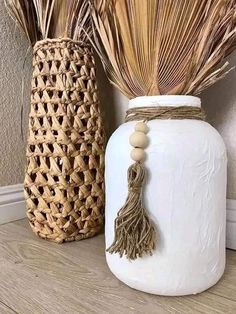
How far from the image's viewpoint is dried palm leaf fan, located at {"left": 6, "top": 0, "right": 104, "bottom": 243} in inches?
25.5

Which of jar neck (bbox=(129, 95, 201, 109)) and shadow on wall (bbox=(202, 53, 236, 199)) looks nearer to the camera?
jar neck (bbox=(129, 95, 201, 109))

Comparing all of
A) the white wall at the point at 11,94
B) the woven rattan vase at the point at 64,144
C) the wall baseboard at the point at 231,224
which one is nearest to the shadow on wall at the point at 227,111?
the wall baseboard at the point at 231,224

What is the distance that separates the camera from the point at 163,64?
500mm

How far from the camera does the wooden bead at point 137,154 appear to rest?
0.44 m

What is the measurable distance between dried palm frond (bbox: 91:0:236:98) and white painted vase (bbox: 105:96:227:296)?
43mm

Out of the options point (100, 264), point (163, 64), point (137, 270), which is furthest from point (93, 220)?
point (163, 64)

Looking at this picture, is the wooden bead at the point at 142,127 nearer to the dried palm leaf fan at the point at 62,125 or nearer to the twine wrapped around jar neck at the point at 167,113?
the twine wrapped around jar neck at the point at 167,113

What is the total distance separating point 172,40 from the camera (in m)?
0.49

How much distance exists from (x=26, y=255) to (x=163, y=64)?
45cm

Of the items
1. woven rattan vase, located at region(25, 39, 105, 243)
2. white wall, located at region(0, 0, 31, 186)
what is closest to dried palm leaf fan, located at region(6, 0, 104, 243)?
woven rattan vase, located at region(25, 39, 105, 243)

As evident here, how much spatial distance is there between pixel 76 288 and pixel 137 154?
0.24m

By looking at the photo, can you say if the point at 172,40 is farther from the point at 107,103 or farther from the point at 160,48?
the point at 107,103

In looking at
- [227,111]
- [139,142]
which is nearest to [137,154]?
[139,142]

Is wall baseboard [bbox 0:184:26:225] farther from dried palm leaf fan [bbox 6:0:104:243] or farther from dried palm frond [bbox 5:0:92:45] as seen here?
dried palm frond [bbox 5:0:92:45]
